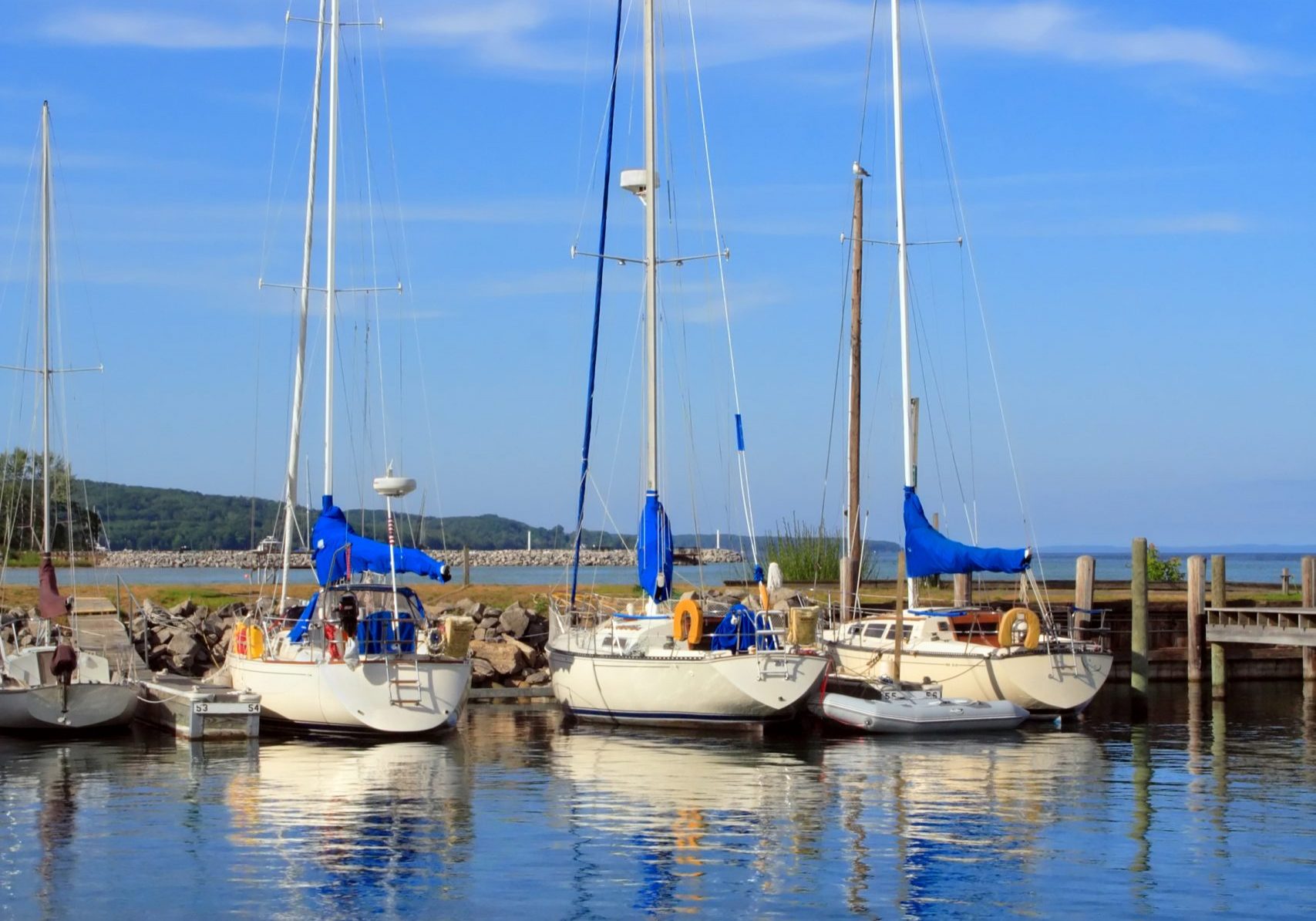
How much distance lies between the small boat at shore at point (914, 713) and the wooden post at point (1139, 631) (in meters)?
4.88

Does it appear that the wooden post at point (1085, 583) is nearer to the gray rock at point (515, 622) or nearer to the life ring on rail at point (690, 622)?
the life ring on rail at point (690, 622)

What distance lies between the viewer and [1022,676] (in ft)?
105

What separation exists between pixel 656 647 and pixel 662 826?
10.3 m

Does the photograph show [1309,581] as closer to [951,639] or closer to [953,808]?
[951,639]

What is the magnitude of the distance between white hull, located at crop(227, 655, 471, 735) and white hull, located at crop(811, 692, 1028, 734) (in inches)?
276

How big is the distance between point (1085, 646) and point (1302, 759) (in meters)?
5.56

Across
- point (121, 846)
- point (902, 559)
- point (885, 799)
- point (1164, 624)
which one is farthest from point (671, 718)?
point (1164, 624)

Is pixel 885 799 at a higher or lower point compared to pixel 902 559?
lower

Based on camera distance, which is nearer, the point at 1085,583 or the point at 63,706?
the point at 63,706

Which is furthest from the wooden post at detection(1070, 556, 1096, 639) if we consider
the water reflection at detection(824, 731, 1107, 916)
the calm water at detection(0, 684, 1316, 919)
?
the calm water at detection(0, 684, 1316, 919)

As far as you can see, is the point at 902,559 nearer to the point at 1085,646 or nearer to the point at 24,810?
the point at 1085,646

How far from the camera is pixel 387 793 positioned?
2378 centimetres

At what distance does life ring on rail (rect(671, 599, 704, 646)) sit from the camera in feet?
99.5

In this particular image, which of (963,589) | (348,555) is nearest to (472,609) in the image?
(348,555)
